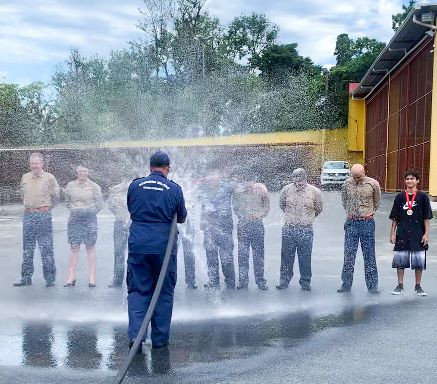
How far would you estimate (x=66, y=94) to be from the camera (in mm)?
19344

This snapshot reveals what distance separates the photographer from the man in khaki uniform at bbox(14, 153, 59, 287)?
9.48 meters

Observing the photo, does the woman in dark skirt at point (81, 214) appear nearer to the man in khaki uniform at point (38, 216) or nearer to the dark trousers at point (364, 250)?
the man in khaki uniform at point (38, 216)

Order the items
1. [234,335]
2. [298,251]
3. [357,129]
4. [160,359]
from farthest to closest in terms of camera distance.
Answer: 1. [357,129]
2. [298,251]
3. [234,335]
4. [160,359]

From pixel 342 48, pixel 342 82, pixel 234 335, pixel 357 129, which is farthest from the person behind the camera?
pixel 342 48

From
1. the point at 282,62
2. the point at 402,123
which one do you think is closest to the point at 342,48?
the point at 282,62

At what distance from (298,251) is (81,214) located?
323 cm

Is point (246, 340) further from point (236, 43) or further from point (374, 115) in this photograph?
point (374, 115)

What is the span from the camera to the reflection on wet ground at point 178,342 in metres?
5.84

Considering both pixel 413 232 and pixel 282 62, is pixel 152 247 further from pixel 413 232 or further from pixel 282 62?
pixel 282 62

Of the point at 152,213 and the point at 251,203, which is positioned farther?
the point at 251,203

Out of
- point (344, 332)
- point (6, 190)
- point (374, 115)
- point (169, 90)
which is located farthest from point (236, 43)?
point (344, 332)

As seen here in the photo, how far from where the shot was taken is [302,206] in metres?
9.30

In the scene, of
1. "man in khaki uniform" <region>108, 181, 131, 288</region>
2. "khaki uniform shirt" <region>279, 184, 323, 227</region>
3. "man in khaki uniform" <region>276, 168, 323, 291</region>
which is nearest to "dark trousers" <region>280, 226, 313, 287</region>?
"man in khaki uniform" <region>276, 168, 323, 291</region>

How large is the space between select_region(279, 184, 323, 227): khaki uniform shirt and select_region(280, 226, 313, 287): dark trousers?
0.10m
